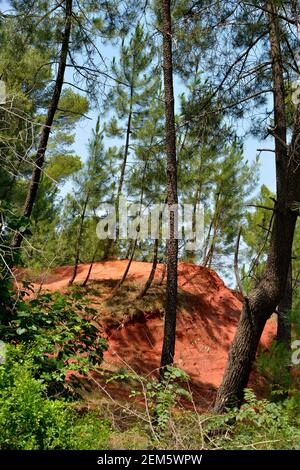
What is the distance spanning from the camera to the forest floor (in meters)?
10.8

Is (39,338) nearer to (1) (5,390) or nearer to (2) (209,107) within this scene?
(1) (5,390)

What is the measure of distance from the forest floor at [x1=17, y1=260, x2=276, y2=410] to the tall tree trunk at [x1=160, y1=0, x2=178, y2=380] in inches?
105

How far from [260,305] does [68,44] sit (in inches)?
216

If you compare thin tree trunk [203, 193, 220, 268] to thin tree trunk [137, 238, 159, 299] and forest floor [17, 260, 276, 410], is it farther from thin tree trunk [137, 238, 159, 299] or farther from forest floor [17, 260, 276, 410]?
thin tree trunk [137, 238, 159, 299]

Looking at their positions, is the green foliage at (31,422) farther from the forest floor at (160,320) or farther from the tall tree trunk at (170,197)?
the forest floor at (160,320)

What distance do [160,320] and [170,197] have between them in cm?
520

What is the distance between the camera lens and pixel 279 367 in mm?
6406

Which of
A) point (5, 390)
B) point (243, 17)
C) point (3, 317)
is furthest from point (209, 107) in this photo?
point (5, 390)

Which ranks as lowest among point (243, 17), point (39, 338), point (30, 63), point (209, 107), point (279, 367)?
point (279, 367)

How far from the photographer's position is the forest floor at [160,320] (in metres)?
10.8

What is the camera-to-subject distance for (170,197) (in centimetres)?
729

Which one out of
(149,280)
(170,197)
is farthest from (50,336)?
(149,280)

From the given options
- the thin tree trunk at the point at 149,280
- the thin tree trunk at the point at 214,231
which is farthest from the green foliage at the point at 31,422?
the thin tree trunk at the point at 214,231

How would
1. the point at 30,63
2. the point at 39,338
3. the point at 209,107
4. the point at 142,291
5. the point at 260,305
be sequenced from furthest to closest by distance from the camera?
the point at 142,291 < the point at 30,63 < the point at 209,107 < the point at 260,305 < the point at 39,338
